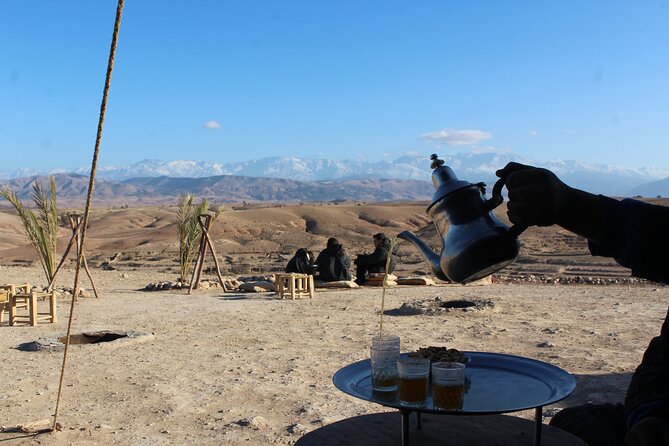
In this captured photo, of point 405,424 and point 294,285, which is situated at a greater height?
point 405,424

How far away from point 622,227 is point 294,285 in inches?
412

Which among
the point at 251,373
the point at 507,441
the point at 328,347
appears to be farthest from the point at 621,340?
the point at 507,441

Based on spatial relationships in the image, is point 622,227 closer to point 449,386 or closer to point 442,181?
point 442,181

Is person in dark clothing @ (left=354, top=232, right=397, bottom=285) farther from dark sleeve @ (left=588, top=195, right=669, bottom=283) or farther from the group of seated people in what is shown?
dark sleeve @ (left=588, top=195, right=669, bottom=283)

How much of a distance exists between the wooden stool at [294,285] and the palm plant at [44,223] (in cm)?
423

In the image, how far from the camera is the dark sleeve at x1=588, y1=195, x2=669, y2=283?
1892mm

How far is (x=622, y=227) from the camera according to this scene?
193 centimetres

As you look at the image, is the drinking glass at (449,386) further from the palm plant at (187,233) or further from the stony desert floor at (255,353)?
the palm plant at (187,233)

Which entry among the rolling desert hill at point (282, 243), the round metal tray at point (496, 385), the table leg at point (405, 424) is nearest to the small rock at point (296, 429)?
the round metal tray at point (496, 385)

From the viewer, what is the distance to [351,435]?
10.2 ft

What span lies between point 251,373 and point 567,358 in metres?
3.32

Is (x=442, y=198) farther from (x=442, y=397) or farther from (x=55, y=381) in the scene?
(x=55, y=381)

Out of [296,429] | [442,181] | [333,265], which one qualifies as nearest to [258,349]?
[296,429]

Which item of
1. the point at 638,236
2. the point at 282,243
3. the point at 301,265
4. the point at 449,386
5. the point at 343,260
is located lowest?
the point at 282,243
